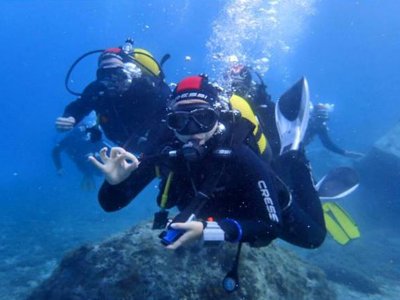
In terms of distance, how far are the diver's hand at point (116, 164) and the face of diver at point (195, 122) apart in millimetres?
545

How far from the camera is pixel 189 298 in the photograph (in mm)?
4621

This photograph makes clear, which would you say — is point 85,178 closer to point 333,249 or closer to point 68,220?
point 68,220

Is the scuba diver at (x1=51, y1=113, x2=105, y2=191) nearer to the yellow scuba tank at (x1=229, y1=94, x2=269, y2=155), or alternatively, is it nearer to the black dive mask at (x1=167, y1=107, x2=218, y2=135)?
the yellow scuba tank at (x1=229, y1=94, x2=269, y2=155)

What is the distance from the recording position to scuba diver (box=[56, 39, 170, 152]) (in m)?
6.98

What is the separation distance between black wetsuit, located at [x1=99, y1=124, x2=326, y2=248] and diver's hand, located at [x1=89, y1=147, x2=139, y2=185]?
9.0 inches

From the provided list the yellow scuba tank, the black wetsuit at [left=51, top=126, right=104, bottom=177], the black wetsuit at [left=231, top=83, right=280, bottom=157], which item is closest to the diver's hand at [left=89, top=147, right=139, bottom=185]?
the yellow scuba tank

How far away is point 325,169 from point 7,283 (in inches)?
625

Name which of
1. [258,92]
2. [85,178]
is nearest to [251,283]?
[258,92]

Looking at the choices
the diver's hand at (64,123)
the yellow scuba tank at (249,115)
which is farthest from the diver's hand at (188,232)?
the diver's hand at (64,123)

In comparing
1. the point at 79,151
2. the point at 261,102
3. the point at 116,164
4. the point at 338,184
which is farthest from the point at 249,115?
the point at 79,151

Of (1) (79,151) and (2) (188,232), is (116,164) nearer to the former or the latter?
(2) (188,232)

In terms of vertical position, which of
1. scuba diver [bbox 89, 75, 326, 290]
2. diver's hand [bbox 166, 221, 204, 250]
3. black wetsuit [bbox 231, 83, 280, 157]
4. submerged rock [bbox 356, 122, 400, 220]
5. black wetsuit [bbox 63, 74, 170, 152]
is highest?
black wetsuit [bbox 63, 74, 170, 152]

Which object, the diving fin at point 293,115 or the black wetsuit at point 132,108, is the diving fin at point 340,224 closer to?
the diving fin at point 293,115

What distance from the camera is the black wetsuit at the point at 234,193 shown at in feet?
11.7
